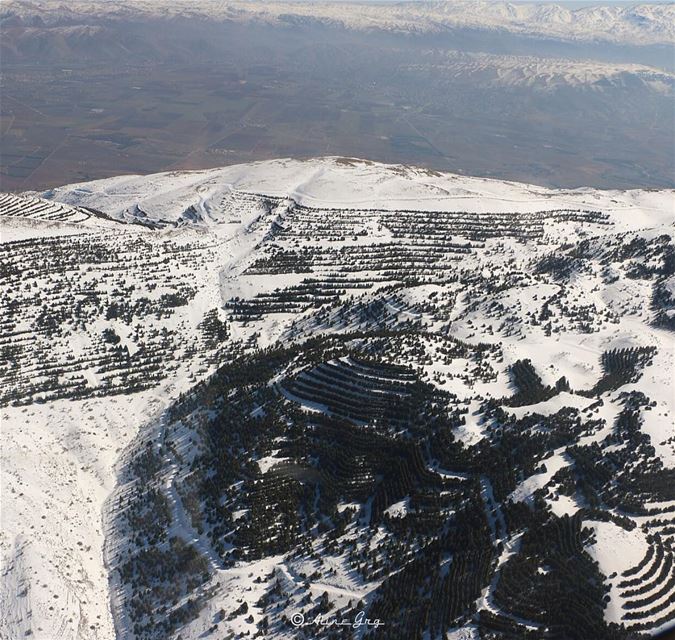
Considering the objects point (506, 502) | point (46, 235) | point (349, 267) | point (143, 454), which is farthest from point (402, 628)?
point (46, 235)

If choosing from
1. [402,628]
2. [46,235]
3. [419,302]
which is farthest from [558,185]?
[402,628]

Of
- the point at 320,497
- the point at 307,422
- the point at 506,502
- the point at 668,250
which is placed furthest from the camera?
the point at 668,250

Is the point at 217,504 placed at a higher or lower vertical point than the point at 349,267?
lower

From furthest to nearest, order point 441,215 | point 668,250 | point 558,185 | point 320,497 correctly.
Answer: point 558,185, point 441,215, point 668,250, point 320,497

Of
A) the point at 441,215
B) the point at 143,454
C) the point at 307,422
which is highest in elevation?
the point at 441,215

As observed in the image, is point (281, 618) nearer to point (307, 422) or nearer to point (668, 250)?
point (307, 422)

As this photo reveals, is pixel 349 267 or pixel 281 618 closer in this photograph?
pixel 281 618
